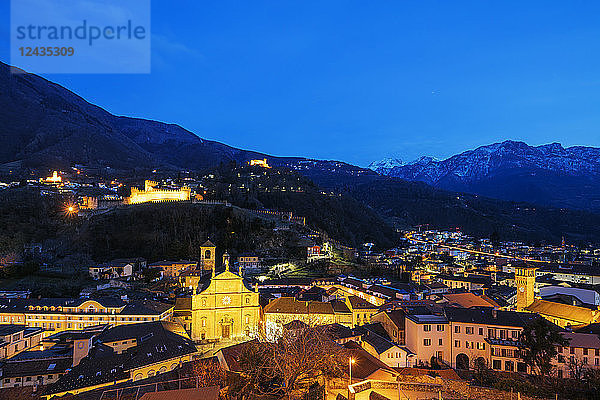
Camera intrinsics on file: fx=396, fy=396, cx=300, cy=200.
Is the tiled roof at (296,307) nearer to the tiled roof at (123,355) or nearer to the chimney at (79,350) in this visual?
the tiled roof at (123,355)

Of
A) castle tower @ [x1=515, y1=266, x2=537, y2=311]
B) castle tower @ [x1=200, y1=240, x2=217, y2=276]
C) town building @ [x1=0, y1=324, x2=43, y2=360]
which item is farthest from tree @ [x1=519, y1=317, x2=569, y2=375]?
castle tower @ [x1=200, y1=240, x2=217, y2=276]

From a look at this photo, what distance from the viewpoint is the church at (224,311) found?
3797 cm

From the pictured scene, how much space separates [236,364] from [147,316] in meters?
18.6

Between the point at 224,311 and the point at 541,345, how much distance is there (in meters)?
26.3

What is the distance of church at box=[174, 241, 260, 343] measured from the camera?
125 ft

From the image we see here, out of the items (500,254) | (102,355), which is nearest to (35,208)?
(102,355)

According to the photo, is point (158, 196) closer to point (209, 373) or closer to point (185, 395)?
point (209, 373)

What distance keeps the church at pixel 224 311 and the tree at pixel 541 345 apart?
76.1 feet

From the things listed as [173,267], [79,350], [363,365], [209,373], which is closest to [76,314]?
[79,350]

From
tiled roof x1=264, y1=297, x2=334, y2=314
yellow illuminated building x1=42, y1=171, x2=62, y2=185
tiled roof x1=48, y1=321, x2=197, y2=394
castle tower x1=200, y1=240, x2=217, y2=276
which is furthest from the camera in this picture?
yellow illuminated building x1=42, y1=171, x2=62, y2=185

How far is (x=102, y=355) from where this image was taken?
1126 inches

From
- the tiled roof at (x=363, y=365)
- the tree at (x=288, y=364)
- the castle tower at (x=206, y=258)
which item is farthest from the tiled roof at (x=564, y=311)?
the castle tower at (x=206, y=258)

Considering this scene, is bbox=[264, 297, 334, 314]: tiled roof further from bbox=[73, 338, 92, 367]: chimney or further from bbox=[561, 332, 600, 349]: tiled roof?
bbox=[561, 332, 600, 349]: tiled roof

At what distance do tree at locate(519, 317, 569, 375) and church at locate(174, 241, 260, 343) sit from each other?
913 inches
